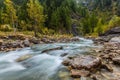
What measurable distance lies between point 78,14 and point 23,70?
111695 mm

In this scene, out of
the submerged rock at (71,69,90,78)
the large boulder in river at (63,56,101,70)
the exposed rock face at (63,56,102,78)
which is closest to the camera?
the submerged rock at (71,69,90,78)

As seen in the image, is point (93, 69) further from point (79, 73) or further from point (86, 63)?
point (79, 73)

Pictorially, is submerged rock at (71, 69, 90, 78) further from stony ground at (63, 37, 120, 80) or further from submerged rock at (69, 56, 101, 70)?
submerged rock at (69, 56, 101, 70)

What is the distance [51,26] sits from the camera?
7775cm

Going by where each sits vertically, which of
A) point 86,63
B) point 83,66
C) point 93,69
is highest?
point 86,63

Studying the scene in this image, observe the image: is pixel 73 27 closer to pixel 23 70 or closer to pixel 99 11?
pixel 99 11

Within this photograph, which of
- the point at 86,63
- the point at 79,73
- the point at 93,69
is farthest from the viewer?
the point at 86,63

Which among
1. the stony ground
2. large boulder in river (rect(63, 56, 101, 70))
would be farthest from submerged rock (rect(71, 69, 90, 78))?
large boulder in river (rect(63, 56, 101, 70))

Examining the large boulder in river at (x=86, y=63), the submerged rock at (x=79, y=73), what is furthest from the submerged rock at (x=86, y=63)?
the submerged rock at (x=79, y=73)

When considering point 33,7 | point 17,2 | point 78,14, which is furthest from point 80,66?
point 17,2

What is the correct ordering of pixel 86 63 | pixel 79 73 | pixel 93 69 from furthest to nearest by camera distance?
pixel 86 63 → pixel 93 69 → pixel 79 73

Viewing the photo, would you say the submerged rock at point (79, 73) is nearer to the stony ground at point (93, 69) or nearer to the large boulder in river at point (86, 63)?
the stony ground at point (93, 69)

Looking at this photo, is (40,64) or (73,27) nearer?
(40,64)

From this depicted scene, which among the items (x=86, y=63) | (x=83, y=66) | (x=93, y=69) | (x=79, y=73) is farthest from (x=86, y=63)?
(x=79, y=73)
